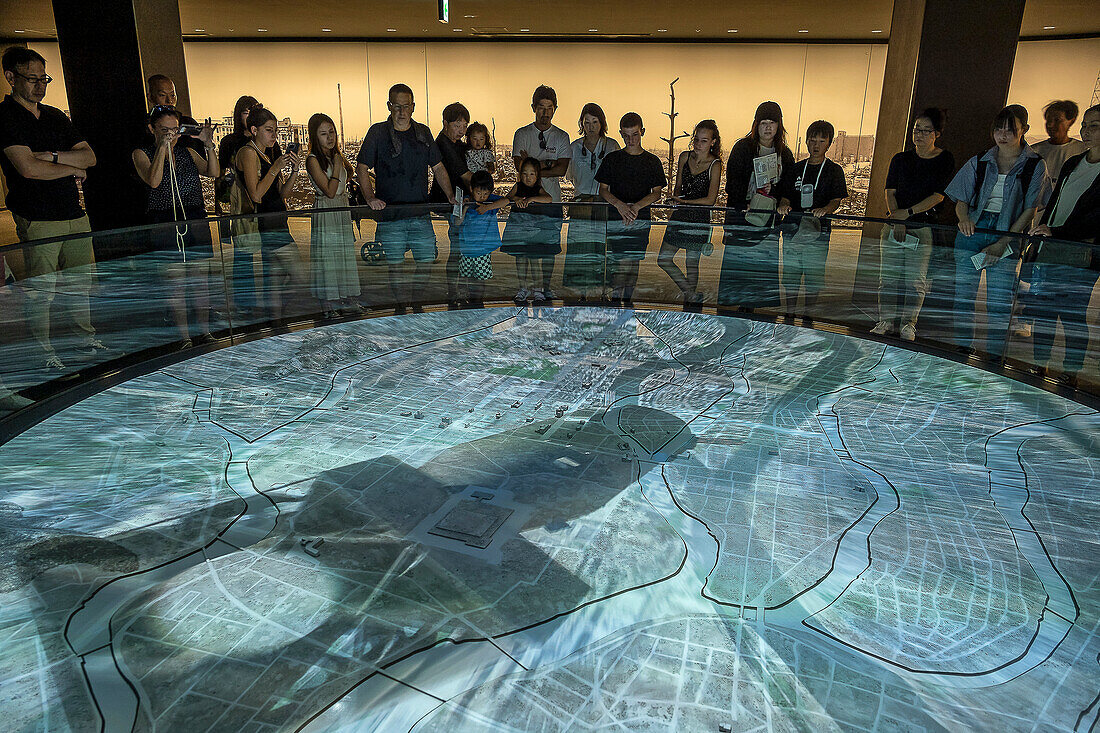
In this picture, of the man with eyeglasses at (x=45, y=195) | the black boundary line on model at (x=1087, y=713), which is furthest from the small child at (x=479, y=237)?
the black boundary line on model at (x=1087, y=713)

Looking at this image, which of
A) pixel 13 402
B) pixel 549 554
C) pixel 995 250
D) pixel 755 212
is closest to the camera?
pixel 549 554

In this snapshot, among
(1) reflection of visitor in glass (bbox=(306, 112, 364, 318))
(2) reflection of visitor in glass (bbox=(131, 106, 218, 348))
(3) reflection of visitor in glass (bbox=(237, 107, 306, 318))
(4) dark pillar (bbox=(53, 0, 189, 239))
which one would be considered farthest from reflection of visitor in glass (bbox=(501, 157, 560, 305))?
(4) dark pillar (bbox=(53, 0, 189, 239))

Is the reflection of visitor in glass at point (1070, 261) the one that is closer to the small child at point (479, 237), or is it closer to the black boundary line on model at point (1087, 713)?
the black boundary line on model at point (1087, 713)

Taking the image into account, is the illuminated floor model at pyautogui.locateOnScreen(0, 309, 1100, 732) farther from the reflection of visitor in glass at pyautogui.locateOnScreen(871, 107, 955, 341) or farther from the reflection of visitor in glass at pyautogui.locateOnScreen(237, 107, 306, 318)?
the reflection of visitor in glass at pyautogui.locateOnScreen(237, 107, 306, 318)

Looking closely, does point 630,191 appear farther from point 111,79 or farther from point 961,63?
point 111,79

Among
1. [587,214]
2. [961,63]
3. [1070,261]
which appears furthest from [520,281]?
[961,63]

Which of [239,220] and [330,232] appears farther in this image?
[330,232]

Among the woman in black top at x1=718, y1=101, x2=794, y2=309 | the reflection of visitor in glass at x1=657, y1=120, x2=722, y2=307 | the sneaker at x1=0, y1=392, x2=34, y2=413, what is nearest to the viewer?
the sneaker at x1=0, y1=392, x2=34, y2=413
